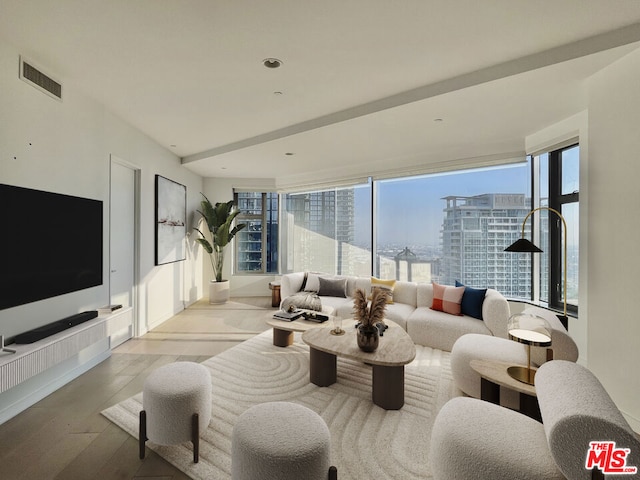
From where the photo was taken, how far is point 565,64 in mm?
2125

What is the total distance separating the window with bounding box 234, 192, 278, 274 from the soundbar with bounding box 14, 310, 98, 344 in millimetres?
3695

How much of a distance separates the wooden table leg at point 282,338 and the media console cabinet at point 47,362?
1.54m

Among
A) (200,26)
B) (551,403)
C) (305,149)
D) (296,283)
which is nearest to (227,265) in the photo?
(296,283)

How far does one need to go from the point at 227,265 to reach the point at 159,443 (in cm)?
469

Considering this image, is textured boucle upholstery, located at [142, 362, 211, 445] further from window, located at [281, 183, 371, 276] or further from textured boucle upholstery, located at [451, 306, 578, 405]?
window, located at [281, 183, 371, 276]

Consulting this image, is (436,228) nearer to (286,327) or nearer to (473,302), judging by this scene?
(473,302)

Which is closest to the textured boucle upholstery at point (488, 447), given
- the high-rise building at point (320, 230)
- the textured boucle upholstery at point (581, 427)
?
the textured boucle upholstery at point (581, 427)

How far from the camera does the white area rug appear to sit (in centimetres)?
171

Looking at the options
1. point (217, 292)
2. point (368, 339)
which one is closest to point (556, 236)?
point (368, 339)

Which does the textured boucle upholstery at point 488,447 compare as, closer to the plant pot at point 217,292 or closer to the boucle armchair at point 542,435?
the boucle armchair at point 542,435

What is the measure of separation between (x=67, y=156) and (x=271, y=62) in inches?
79.9

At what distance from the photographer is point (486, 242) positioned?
423 cm

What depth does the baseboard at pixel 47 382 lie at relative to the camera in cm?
214

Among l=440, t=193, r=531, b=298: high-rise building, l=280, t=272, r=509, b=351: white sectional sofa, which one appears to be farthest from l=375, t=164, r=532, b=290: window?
l=280, t=272, r=509, b=351: white sectional sofa
